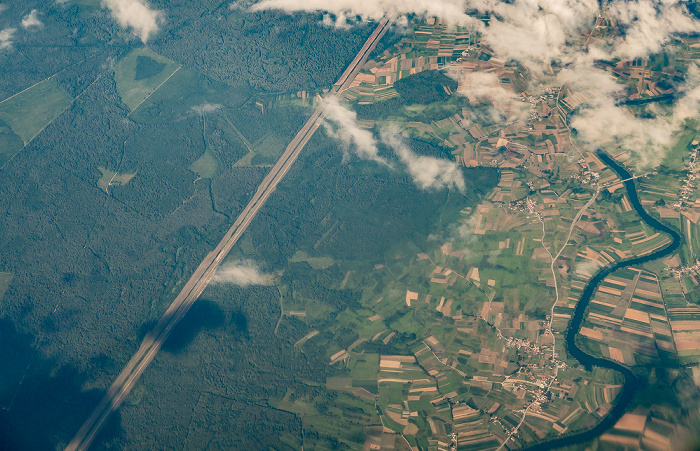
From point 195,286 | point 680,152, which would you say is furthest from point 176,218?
point 680,152

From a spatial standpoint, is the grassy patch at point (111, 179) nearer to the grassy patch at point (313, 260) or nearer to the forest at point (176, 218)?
the forest at point (176, 218)

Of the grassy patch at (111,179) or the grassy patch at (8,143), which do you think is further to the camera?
the grassy patch at (8,143)

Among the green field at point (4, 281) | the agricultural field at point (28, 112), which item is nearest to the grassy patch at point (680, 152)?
the agricultural field at point (28, 112)

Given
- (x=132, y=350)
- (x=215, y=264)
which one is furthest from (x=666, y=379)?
(x=132, y=350)

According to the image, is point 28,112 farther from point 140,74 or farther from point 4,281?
point 4,281

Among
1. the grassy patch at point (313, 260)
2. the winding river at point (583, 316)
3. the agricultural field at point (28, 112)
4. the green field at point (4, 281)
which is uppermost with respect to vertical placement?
the agricultural field at point (28, 112)

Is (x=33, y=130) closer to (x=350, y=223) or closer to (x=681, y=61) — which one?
(x=350, y=223)

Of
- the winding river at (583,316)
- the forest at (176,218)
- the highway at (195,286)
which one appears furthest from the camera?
the forest at (176,218)
